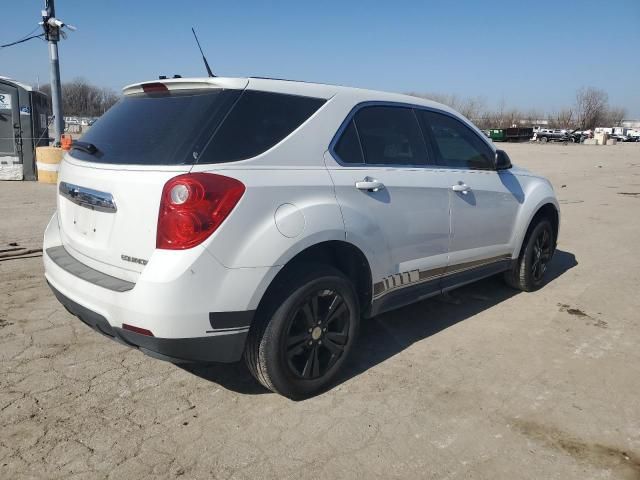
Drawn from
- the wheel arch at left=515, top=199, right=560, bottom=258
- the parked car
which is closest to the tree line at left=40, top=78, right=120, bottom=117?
the parked car

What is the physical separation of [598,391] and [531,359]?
53 cm

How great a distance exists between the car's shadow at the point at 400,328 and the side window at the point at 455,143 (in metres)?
1.31

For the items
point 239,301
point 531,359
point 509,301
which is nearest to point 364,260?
point 239,301

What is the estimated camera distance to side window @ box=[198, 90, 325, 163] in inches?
108

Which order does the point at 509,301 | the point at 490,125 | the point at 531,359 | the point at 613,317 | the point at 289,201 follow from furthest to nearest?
the point at 490,125
the point at 509,301
the point at 613,317
the point at 531,359
the point at 289,201

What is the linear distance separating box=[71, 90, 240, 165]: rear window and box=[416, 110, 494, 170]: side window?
6.01ft

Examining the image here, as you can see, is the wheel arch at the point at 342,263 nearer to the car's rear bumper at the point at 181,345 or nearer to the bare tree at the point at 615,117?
the car's rear bumper at the point at 181,345

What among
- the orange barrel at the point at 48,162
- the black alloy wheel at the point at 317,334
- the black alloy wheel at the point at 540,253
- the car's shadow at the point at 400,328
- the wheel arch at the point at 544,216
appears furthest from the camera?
the orange barrel at the point at 48,162

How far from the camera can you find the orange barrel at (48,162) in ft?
41.7

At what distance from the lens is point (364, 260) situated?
3355 mm

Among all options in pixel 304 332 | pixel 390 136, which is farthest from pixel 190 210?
pixel 390 136

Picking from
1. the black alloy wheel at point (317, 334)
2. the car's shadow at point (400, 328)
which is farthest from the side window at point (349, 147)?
the car's shadow at point (400, 328)

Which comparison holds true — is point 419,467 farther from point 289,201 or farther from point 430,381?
point 289,201

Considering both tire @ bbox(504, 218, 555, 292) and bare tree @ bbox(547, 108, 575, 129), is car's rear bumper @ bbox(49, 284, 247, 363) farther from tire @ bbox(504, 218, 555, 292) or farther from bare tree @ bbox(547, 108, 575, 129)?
bare tree @ bbox(547, 108, 575, 129)
